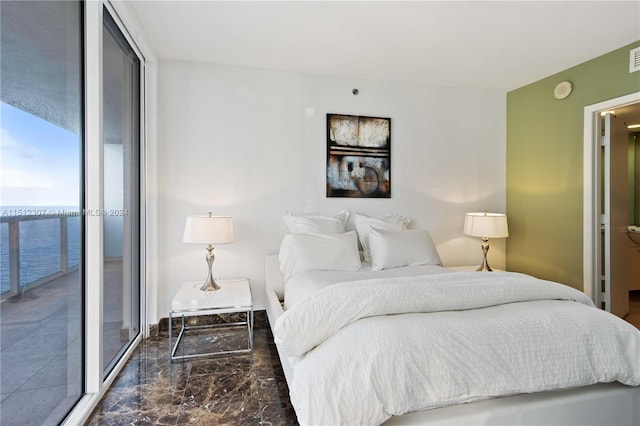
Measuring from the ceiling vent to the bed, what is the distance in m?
2.28

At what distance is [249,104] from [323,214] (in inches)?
53.3

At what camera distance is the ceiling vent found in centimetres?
259

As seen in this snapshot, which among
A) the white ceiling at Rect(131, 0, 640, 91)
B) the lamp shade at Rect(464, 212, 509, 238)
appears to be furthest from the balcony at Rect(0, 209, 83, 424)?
the lamp shade at Rect(464, 212, 509, 238)

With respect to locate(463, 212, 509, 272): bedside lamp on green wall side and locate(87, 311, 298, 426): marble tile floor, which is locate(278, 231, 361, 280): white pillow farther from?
locate(463, 212, 509, 272): bedside lamp on green wall side

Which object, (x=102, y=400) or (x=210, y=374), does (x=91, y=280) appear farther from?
(x=210, y=374)

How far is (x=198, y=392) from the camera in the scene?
199cm

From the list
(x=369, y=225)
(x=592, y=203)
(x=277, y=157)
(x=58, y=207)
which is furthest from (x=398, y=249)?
(x=58, y=207)

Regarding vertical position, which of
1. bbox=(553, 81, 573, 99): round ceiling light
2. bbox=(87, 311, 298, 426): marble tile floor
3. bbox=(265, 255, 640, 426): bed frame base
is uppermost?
bbox=(553, 81, 573, 99): round ceiling light

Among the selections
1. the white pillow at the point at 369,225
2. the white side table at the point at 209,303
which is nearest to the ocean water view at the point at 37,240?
the white side table at the point at 209,303

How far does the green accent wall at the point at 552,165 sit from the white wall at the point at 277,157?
1.08 feet

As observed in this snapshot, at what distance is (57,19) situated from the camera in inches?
60.7

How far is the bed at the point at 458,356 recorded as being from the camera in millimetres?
1218

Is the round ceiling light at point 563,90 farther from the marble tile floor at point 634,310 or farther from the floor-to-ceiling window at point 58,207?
the floor-to-ceiling window at point 58,207

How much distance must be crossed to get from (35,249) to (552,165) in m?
4.27
